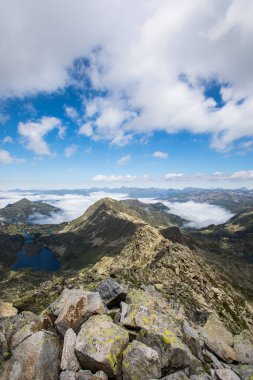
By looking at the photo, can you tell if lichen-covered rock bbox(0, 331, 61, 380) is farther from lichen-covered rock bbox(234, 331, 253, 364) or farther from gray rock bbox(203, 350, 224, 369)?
lichen-covered rock bbox(234, 331, 253, 364)

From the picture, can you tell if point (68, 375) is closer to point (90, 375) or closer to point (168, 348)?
point (90, 375)

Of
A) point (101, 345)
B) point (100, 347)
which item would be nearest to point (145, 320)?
point (101, 345)

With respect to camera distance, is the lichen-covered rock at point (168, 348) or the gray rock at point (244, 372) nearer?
the lichen-covered rock at point (168, 348)

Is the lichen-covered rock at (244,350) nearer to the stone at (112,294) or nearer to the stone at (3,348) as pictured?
the stone at (112,294)

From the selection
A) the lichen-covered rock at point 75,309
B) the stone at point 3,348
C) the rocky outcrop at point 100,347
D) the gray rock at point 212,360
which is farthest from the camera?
the gray rock at point 212,360

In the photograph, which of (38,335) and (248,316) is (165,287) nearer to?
(248,316)

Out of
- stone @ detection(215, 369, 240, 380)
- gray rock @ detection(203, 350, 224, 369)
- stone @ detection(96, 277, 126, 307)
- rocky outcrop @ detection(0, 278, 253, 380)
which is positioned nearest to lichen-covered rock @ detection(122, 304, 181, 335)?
rocky outcrop @ detection(0, 278, 253, 380)

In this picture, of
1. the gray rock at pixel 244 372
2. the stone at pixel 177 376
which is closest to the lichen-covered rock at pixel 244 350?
the gray rock at pixel 244 372
